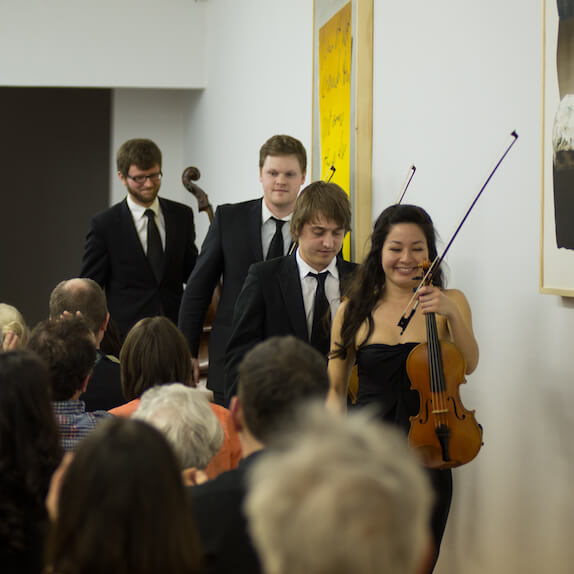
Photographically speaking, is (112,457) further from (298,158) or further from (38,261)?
(38,261)

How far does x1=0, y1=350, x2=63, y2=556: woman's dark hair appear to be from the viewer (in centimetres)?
143

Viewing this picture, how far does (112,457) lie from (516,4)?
1998 millimetres

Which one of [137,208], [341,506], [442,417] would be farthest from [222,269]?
[341,506]

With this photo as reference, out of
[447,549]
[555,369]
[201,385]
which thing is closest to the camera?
[555,369]

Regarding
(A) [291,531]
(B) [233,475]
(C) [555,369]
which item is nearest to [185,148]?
(C) [555,369]

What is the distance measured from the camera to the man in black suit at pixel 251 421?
1322 mm

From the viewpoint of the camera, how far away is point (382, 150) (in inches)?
134

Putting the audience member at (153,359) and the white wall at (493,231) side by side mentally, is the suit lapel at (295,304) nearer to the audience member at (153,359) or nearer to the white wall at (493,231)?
the audience member at (153,359)

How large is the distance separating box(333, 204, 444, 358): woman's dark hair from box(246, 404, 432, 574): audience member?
1.48 m

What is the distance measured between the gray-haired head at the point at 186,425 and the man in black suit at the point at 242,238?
146cm

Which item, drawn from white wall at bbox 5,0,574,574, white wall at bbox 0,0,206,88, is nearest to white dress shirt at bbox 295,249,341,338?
white wall at bbox 5,0,574,574

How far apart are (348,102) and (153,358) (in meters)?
1.82

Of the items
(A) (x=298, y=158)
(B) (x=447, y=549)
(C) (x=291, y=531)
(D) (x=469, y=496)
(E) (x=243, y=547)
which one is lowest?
(B) (x=447, y=549)

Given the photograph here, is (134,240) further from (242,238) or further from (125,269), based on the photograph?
(242,238)
